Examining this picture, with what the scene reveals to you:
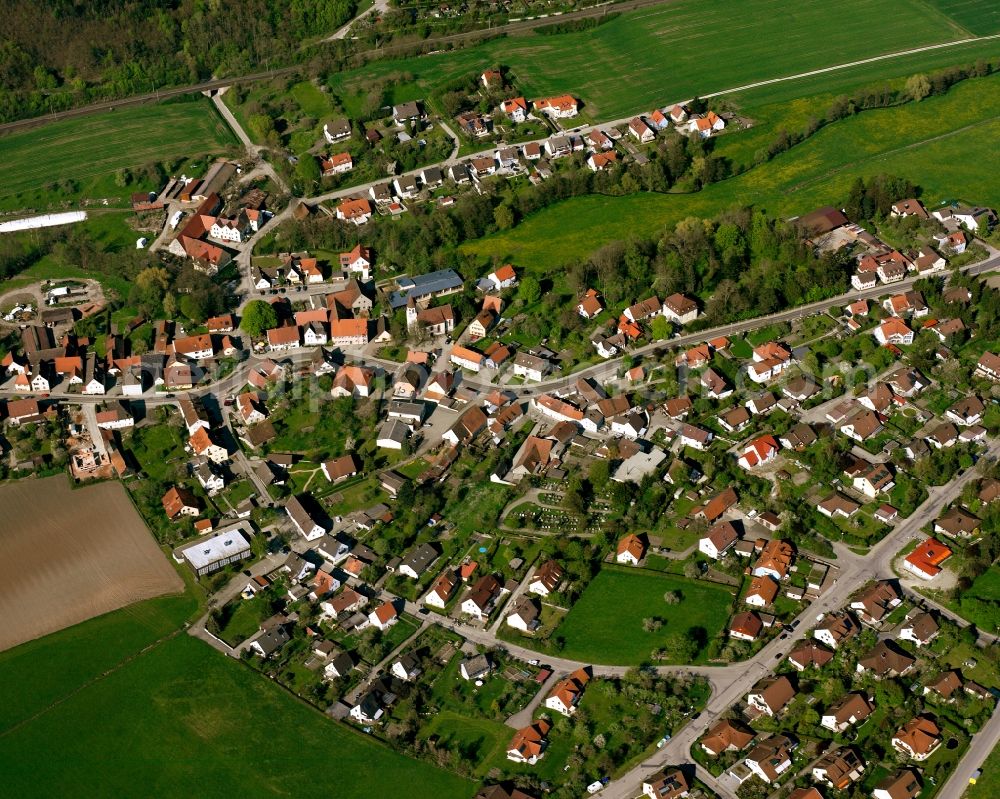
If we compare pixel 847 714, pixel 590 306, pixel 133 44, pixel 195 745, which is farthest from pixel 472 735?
pixel 133 44

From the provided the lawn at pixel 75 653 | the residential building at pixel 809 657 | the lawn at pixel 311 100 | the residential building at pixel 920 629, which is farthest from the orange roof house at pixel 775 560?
the lawn at pixel 311 100

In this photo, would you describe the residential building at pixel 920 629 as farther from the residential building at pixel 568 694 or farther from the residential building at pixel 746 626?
the residential building at pixel 568 694

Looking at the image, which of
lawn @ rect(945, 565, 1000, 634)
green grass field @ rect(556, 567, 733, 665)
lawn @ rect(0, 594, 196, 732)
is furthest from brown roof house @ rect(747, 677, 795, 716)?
lawn @ rect(0, 594, 196, 732)

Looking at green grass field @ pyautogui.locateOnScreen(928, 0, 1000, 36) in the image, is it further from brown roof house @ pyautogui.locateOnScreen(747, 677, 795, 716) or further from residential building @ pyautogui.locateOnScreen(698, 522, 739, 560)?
brown roof house @ pyautogui.locateOnScreen(747, 677, 795, 716)

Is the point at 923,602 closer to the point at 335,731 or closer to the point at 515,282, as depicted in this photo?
the point at 335,731

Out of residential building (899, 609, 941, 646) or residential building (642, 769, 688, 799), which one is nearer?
residential building (642, 769, 688, 799)

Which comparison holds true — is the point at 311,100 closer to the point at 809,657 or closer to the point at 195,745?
the point at 195,745

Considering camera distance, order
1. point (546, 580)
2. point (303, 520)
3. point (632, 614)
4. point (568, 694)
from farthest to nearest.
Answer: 1. point (303, 520)
2. point (546, 580)
3. point (632, 614)
4. point (568, 694)
